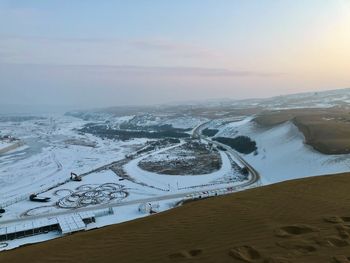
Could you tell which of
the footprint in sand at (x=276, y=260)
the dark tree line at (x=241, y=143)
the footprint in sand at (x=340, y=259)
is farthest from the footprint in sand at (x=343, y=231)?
the dark tree line at (x=241, y=143)

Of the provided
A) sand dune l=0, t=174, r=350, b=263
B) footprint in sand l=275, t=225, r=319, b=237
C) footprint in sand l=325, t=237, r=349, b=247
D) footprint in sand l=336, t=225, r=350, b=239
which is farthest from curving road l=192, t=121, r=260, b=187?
footprint in sand l=325, t=237, r=349, b=247

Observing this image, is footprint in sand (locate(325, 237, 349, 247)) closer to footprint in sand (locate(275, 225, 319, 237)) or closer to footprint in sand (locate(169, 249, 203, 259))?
footprint in sand (locate(275, 225, 319, 237))

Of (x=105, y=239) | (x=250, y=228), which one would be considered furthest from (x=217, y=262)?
(x=105, y=239)

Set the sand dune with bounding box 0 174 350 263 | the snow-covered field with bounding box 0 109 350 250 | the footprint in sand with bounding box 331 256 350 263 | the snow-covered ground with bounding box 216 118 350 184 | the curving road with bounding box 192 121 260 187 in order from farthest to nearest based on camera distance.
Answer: the curving road with bounding box 192 121 260 187 → the snow-covered ground with bounding box 216 118 350 184 → the snow-covered field with bounding box 0 109 350 250 → the sand dune with bounding box 0 174 350 263 → the footprint in sand with bounding box 331 256 350 263

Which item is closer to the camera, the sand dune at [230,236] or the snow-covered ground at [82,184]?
the sand dune at [230,236]

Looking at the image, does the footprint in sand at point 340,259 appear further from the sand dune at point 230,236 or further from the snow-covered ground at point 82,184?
the snow-covered ground at point 82,184

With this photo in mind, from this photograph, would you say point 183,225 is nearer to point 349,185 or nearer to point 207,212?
point 207,212
